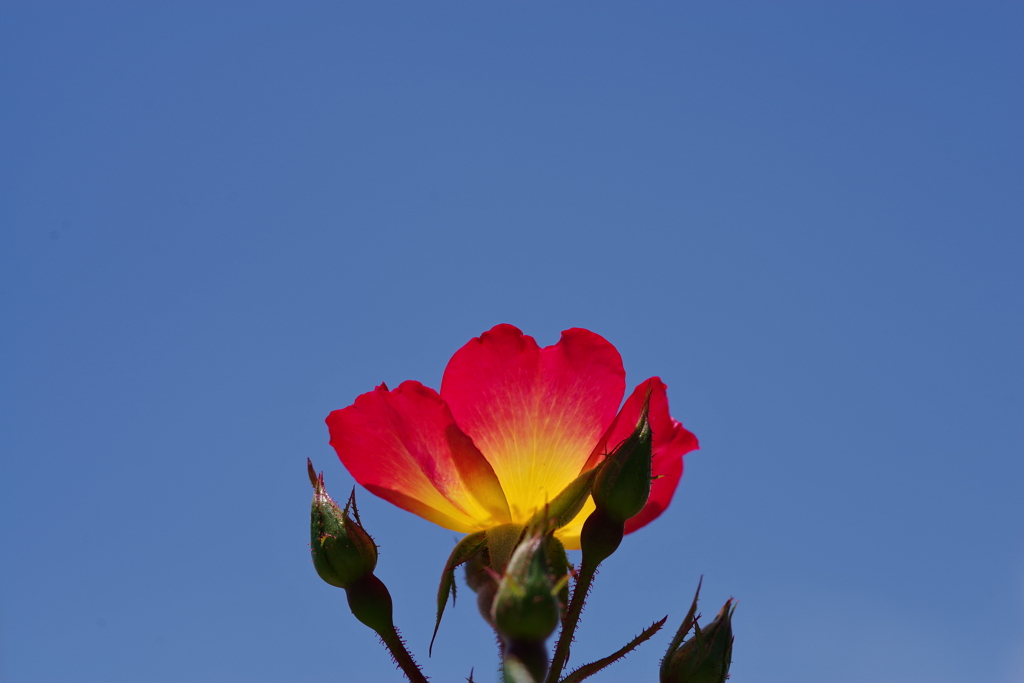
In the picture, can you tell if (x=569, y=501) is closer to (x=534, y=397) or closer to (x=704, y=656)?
(x=534, y=397)

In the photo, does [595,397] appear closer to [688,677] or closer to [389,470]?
[389,470]

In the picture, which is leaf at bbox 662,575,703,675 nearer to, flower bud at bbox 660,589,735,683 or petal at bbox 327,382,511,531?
flower bud at bbox 660,589,735,683

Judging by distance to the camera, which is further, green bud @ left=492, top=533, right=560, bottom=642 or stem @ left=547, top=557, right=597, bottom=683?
stem @ left=547, top=557, right=597, bottom=683

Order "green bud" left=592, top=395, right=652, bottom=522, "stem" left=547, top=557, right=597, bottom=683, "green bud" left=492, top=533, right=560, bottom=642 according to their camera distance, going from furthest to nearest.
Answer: "green bud" left=592, top=395, right=652, bottom=522
"stem" left=547, top=557, right=597, bottom=683
"green bud" left=492, top=533, right=560, bottom=642

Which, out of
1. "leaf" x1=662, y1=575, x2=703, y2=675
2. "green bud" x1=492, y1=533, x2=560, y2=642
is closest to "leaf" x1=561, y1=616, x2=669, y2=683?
"leaf" x1=662, y1=575, x2=703, y2=675

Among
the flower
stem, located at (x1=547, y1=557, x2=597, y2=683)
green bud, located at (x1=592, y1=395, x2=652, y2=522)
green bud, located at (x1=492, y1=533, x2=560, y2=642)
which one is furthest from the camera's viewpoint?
the flower

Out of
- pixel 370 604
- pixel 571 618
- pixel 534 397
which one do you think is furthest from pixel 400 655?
pixel 534 397

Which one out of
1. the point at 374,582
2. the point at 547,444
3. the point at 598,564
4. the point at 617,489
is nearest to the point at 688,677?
the point at 598,564
